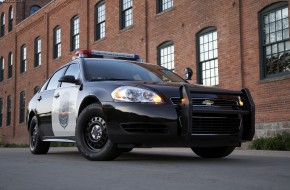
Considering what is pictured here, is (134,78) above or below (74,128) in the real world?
above

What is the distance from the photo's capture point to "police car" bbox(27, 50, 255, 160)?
632 centimetres

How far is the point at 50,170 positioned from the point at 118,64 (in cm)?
275

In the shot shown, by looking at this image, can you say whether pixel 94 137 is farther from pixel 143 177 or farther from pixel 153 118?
pixel 143 177

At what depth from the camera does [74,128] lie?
766 cm

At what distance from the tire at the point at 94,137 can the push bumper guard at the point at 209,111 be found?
1015 mm

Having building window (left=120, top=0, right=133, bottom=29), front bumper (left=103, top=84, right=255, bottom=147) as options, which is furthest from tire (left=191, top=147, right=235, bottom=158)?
building window (left=120, top=0, right=133, bottom=29)

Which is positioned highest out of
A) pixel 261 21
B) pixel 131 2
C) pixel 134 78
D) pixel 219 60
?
pixel 131 2

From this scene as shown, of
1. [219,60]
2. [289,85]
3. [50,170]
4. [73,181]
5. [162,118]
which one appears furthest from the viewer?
[219,60]

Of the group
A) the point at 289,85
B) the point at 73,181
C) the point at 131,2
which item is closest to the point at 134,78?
the point at 73,181

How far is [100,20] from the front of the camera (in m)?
24.5

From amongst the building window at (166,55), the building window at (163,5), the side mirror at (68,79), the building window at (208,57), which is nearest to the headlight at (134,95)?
the side mirror at (68,79)

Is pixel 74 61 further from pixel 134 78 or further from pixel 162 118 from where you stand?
pixel 162 118

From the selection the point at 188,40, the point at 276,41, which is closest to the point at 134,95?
the point at 276,41

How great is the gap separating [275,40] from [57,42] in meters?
17.1
